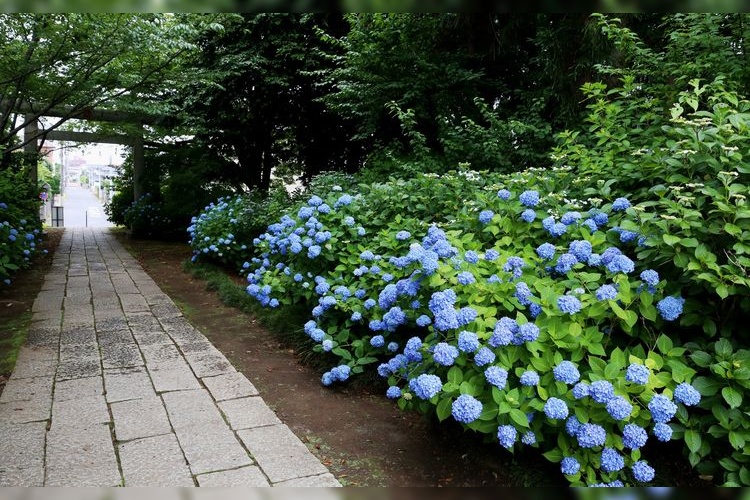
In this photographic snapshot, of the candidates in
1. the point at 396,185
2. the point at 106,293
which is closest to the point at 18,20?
the point at 106,293

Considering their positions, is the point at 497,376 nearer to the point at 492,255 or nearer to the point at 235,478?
the point at 492,255

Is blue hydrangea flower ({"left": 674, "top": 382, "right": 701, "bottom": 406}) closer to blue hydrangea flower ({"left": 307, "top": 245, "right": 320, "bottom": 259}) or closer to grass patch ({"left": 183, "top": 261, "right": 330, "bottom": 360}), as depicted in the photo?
grass patch ({"left": 183, "top": 261, "right": 330, "bottom": 360})

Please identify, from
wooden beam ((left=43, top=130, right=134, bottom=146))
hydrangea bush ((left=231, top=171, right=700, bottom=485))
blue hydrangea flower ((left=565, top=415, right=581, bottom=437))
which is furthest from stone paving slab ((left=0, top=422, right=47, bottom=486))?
wooden beam ((left=43, top=130, right=134, bottom=146))

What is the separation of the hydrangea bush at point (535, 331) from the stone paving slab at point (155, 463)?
0.86 m

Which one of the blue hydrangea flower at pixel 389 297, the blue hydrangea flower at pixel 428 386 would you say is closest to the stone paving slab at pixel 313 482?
the blue hydrangea flower at pixel 428 386

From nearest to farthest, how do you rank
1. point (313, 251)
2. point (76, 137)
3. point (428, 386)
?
point (428, 386) < point (313, 251) < point (76, 137)

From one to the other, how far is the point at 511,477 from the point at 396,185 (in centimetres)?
228

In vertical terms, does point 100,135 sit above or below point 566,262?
above

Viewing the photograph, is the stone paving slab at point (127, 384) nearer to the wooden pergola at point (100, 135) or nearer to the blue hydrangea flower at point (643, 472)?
the blue hydrangea flower at point (643, 472)

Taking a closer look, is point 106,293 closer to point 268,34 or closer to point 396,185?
point 396,185

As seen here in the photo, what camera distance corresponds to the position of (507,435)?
153 centimetres

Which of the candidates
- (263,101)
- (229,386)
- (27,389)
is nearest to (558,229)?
(229,386)

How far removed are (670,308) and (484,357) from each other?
2.28ft

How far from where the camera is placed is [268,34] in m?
8.16
